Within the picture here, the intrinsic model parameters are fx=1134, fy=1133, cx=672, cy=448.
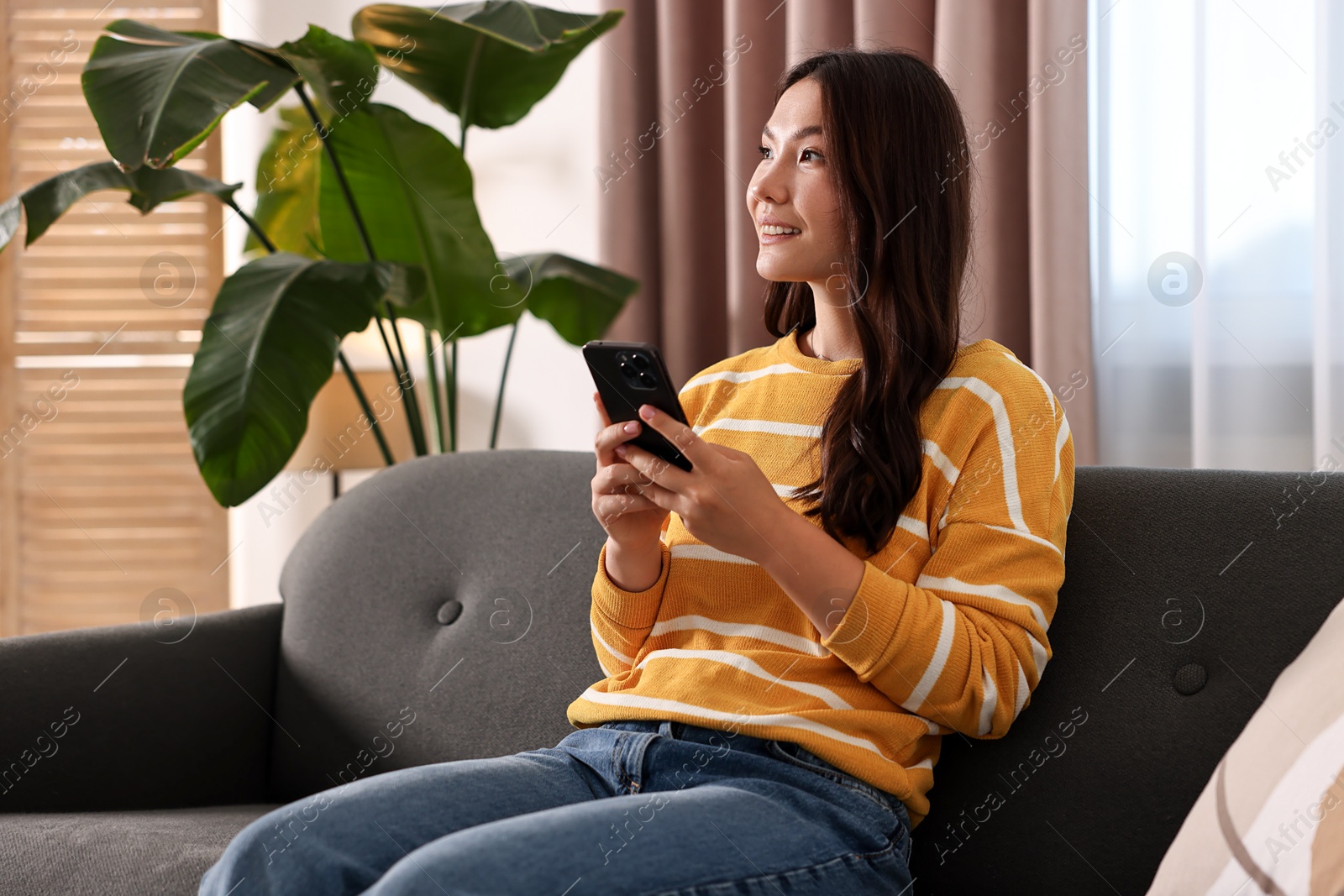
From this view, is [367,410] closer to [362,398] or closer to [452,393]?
[362,398]

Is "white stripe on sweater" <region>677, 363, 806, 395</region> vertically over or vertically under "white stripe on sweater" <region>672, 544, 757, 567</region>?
over

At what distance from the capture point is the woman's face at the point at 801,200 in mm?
1070

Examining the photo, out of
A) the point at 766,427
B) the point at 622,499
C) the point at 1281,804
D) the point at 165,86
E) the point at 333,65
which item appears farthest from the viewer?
the point at 333,65

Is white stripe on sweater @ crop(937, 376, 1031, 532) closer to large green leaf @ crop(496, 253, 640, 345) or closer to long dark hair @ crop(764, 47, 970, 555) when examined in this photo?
long dark hair @ crop(764, 47, 970, 555)

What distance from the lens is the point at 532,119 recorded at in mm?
2568

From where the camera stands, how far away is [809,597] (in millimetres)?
896

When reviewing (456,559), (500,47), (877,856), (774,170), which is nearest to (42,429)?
(500,47)

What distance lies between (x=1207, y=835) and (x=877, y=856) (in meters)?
0.24

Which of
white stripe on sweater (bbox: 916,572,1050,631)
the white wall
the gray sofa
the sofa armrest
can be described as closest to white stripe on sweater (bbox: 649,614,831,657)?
white stripe on sweater (bbox: 916,572,1050,631)

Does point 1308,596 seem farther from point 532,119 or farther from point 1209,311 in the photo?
point 532,119

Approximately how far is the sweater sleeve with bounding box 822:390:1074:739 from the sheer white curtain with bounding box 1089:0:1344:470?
2.47ft

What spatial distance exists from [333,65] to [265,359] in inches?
19.3

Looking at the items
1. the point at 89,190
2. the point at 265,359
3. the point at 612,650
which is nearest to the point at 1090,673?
the point at 612,650

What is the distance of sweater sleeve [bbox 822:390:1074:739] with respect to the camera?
2.91ft
